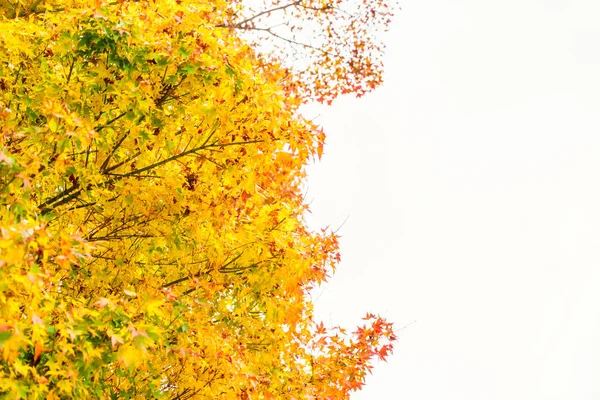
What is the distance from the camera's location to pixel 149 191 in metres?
A: 6.12

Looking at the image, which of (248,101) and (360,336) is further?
(360,336)

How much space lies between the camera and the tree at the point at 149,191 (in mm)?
4578

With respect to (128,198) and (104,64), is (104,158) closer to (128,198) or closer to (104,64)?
(128,198)

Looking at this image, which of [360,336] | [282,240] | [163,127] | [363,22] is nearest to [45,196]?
[163,127]

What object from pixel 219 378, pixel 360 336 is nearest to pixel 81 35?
pixel 219 378

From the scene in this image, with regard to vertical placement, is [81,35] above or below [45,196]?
above

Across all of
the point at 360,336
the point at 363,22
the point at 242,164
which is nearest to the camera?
the point at 242,164

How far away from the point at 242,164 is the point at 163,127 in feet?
2.52

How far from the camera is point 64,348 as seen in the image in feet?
13.5

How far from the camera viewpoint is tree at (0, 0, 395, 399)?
15.0 ft

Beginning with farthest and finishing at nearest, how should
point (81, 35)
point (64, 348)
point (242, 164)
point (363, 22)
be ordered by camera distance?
point (363, 22)
point (242, 164)
point (81, 35)
point (64, 348)

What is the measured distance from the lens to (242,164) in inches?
239

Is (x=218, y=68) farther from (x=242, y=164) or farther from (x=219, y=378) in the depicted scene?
(x=219, y=378)

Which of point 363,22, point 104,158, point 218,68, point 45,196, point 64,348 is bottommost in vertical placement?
point 64,348
